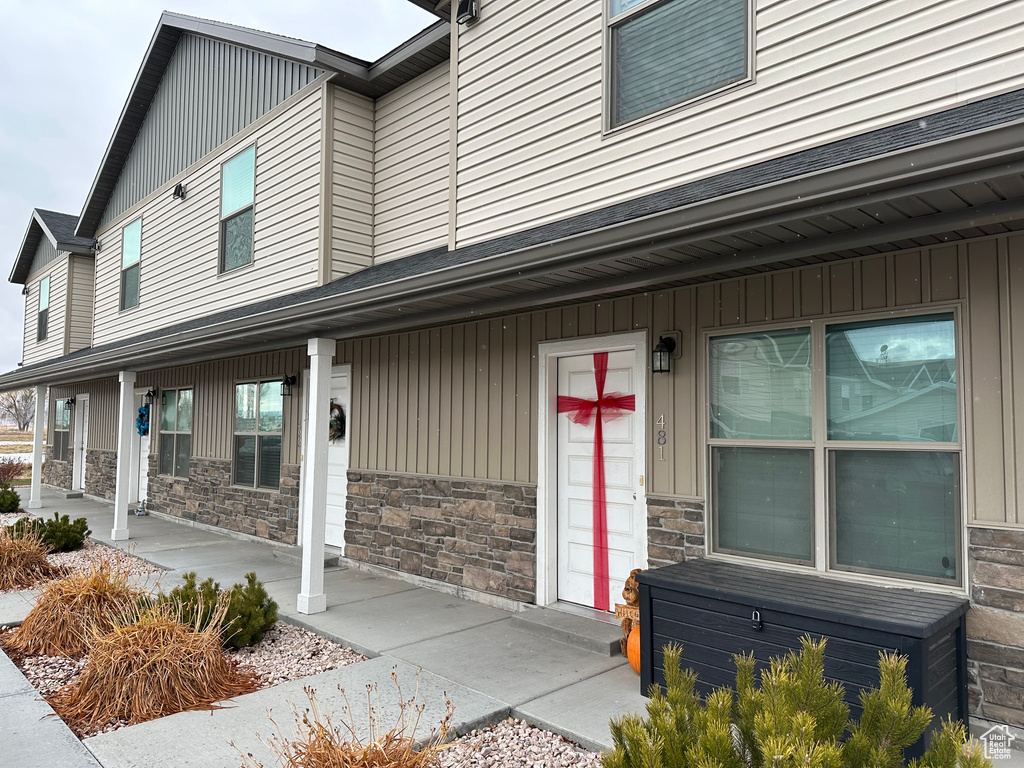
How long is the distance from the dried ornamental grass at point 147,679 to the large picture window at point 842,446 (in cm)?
319

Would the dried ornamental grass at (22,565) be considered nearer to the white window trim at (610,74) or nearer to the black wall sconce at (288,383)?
the black wall sconce at (288,383)

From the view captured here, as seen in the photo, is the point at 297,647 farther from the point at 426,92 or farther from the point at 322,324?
the point at 426,92

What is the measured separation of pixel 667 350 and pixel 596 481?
128cm

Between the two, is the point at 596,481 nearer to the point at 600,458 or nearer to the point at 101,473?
the point at 600,458

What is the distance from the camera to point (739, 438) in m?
4.44

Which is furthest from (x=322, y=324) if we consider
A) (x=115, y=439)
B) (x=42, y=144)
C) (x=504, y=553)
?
(x=42, y=144)

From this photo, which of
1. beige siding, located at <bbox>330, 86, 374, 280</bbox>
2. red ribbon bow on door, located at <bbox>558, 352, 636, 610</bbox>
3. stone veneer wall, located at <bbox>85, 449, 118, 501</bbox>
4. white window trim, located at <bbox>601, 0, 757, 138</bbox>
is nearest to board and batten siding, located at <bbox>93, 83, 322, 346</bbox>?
beige siding, located at <bbox>330, 86, 374, 280</bbox>

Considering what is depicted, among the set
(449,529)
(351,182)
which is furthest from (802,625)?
(351,182)

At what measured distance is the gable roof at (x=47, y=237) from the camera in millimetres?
14820

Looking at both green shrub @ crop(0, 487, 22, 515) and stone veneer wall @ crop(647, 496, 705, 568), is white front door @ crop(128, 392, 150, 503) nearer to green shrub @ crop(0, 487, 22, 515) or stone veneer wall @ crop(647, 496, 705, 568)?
green shrub @ crop(0, 487, 22, 515)

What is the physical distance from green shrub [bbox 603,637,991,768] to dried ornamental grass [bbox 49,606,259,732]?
2894mm

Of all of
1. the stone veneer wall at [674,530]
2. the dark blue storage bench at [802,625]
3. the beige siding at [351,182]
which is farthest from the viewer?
the beige siding at [351,182]

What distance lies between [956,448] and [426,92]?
6063 millimetres

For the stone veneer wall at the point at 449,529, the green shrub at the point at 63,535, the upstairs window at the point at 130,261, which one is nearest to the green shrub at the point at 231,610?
the stone veneer wall at the point at 449,529
